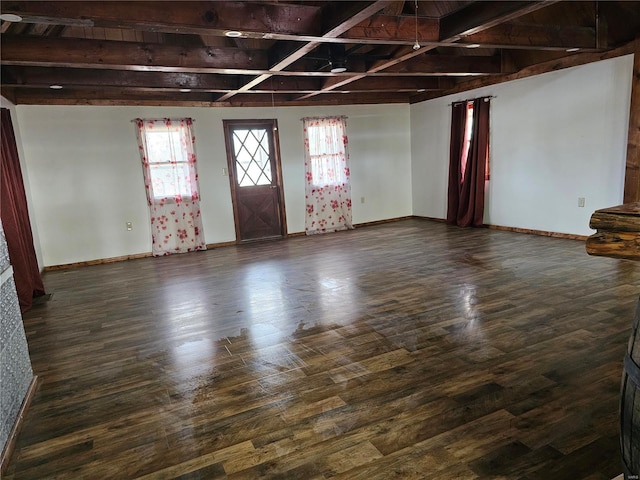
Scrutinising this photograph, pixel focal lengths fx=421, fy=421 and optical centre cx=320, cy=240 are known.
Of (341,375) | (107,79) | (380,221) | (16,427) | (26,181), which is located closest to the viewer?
(16,427)

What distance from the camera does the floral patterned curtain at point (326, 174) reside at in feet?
24.2

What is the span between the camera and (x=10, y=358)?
2.15 metres

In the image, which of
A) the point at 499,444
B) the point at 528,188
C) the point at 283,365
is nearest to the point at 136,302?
the point at 283,365

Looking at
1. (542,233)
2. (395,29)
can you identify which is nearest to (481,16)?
(395,29)

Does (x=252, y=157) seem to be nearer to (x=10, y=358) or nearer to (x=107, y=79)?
(x=107, y=79)

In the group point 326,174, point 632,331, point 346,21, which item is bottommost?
point 632,331

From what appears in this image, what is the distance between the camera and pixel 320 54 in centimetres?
454

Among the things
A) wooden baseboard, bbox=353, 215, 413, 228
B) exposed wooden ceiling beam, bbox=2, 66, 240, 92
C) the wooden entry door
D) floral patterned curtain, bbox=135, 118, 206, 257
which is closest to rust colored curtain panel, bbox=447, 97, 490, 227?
wooden baseboard, bbox=353, 215, 413, 228

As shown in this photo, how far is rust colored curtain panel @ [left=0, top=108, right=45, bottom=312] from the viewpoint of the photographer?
3.99 metres

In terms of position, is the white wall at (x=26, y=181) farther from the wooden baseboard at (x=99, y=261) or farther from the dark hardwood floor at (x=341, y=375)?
the dark hardwood floor at (x=341, y=375)

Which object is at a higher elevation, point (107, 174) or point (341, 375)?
point (107, 174)

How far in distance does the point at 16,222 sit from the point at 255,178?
11.9ft

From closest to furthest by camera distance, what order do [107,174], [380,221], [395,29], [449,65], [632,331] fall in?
[632,331], [395,29], [449,65], [107,174], [380,221]

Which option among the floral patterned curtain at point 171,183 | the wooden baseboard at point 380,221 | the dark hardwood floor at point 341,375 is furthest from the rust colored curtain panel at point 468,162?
the floral patterned curtain at point 171,183
